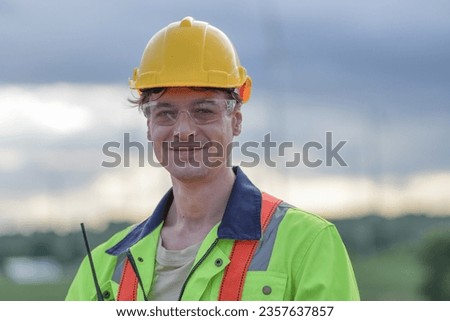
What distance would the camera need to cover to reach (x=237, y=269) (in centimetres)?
425

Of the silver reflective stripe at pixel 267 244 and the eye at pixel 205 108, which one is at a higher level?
the eye at pixel 205 108

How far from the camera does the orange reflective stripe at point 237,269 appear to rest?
422cm

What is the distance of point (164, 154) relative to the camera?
4.44 metres

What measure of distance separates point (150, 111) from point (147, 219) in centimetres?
75

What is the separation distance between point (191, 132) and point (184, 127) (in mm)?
50

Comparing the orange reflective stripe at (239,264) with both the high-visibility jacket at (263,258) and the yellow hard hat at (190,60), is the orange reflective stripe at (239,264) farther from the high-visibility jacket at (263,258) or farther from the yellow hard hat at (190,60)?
the yellow hard hat at (190,60)

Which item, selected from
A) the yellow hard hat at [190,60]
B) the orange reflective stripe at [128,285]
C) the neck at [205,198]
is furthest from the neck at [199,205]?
the yellow hard hat at [190,60]

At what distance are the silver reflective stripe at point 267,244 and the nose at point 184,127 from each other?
66 cm

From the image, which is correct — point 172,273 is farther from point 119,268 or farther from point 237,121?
point 237,121

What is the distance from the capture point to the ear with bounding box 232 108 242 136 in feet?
15.1
